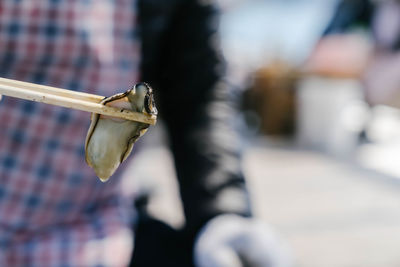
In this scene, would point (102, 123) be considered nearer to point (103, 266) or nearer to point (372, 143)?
point (103, 266)

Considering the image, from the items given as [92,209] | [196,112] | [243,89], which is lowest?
[243,89]

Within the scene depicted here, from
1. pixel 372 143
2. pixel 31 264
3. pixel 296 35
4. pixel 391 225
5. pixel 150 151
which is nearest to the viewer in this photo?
pixel 31 264

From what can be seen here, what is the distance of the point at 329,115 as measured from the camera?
3.97 metres

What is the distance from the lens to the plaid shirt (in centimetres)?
54

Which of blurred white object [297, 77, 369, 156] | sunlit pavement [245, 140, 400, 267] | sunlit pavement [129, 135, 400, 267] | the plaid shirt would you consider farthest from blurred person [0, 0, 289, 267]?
blurred white object [297, 77, 369, 156]

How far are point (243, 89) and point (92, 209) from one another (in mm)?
4063

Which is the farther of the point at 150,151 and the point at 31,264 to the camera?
the point at 150,151

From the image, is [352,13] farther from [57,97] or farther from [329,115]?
[57,97]

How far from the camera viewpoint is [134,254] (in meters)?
0.64

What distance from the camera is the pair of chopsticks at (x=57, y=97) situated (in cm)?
23

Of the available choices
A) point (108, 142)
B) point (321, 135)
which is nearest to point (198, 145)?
point (108, 142)

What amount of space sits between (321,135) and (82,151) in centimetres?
354

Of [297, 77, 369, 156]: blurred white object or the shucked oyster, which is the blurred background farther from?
the shucked oyster

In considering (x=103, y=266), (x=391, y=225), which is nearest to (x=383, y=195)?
(x=391, y=225)
